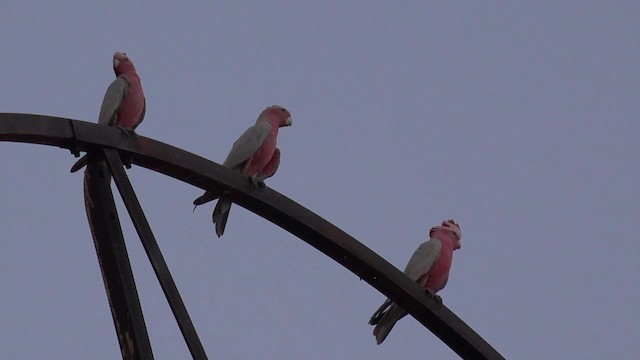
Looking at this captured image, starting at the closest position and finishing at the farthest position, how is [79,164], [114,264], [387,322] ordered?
[114,264]
[79,164]
[387,322]

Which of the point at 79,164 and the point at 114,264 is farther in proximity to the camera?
the point at 79,164

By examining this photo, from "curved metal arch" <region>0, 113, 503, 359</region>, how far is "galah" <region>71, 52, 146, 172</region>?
3.81 ft

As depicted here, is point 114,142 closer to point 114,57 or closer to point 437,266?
point 114,57

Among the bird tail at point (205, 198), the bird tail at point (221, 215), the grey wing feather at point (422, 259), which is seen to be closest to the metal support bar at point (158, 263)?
the bird tail at point (205, 198)

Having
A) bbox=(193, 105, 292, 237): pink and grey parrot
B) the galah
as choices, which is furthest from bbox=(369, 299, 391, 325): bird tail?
the galah

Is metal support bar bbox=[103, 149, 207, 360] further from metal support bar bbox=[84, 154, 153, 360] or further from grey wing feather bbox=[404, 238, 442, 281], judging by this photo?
grey wing feather bbox=[404, 238, 442, 281]

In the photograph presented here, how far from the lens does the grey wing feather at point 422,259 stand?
27.0 ft

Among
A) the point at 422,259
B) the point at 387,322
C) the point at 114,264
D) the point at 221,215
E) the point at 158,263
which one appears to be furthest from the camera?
the point at 422,259

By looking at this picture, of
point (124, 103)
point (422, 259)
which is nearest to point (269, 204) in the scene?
point (124, 103)

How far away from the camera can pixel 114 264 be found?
16.6 feet

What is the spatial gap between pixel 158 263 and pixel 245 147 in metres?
2.71

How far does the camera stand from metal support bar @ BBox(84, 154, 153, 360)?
4898 mm

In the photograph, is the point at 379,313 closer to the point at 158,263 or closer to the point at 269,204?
the point at 269,204

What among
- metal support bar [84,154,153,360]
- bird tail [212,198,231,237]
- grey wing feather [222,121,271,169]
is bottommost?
metal support bar [84,154,153,360]
